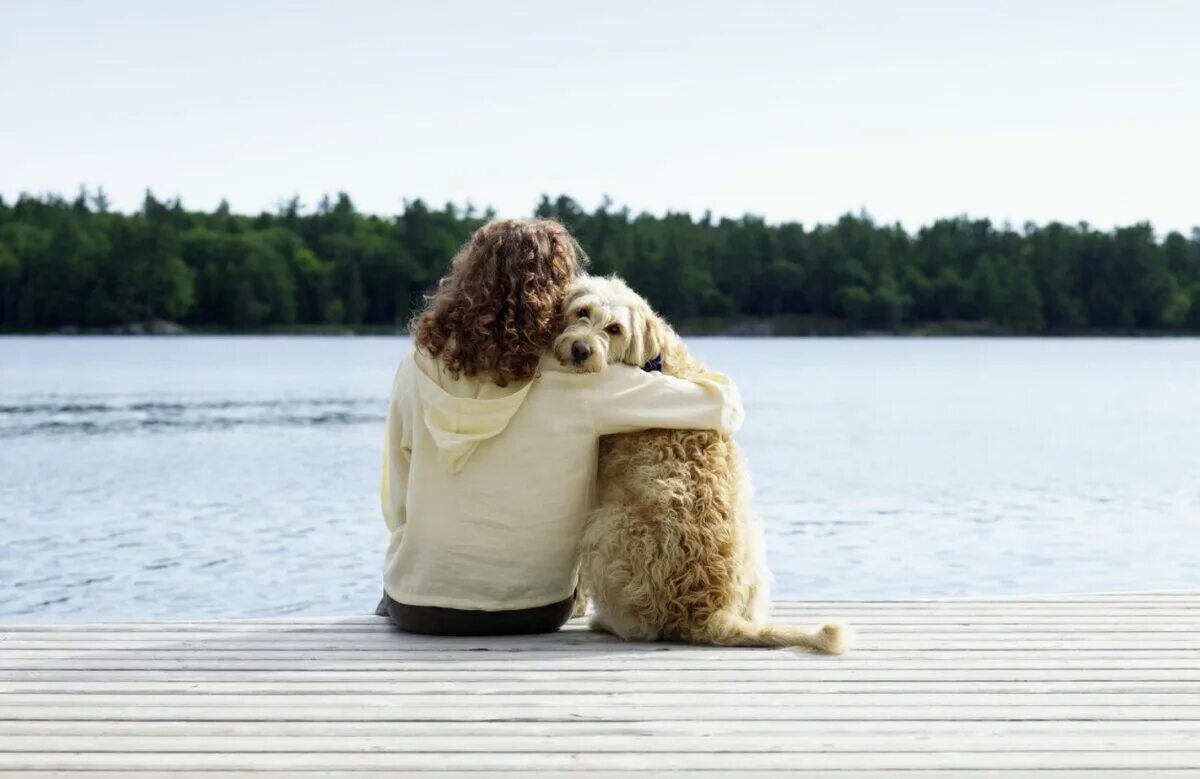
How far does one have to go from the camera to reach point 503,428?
422 centimetres

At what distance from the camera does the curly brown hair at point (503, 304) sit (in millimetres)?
4129

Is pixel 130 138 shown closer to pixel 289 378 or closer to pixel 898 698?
pixel 289 378

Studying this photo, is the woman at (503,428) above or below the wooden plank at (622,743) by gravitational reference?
above

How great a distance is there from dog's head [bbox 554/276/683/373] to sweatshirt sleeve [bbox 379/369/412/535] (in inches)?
24.1

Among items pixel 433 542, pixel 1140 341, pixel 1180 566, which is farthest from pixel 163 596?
pixel 1140 341

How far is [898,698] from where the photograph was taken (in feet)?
11.7

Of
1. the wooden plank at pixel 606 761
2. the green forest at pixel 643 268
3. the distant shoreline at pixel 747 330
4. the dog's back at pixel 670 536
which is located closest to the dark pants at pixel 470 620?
the dog's back at pixel 670 536

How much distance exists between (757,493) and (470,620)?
13.8 meters

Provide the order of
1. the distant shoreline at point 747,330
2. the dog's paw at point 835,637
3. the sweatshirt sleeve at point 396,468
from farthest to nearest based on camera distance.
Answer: the distant shoreline at point 747,330
the sweatshirt sleeve at point 396,468
the dog's paw at point 835,637

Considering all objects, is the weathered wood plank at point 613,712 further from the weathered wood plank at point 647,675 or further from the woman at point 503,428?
the woman at point 503,428

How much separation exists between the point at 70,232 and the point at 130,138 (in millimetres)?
10275

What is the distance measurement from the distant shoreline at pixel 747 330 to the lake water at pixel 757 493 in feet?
152

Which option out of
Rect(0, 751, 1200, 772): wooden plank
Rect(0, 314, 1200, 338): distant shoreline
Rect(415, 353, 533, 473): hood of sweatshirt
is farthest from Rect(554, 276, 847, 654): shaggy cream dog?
Rect(0, 314, 1200, 338): distant shoreline

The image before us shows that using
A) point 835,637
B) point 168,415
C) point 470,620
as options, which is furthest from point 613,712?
point 168,415
